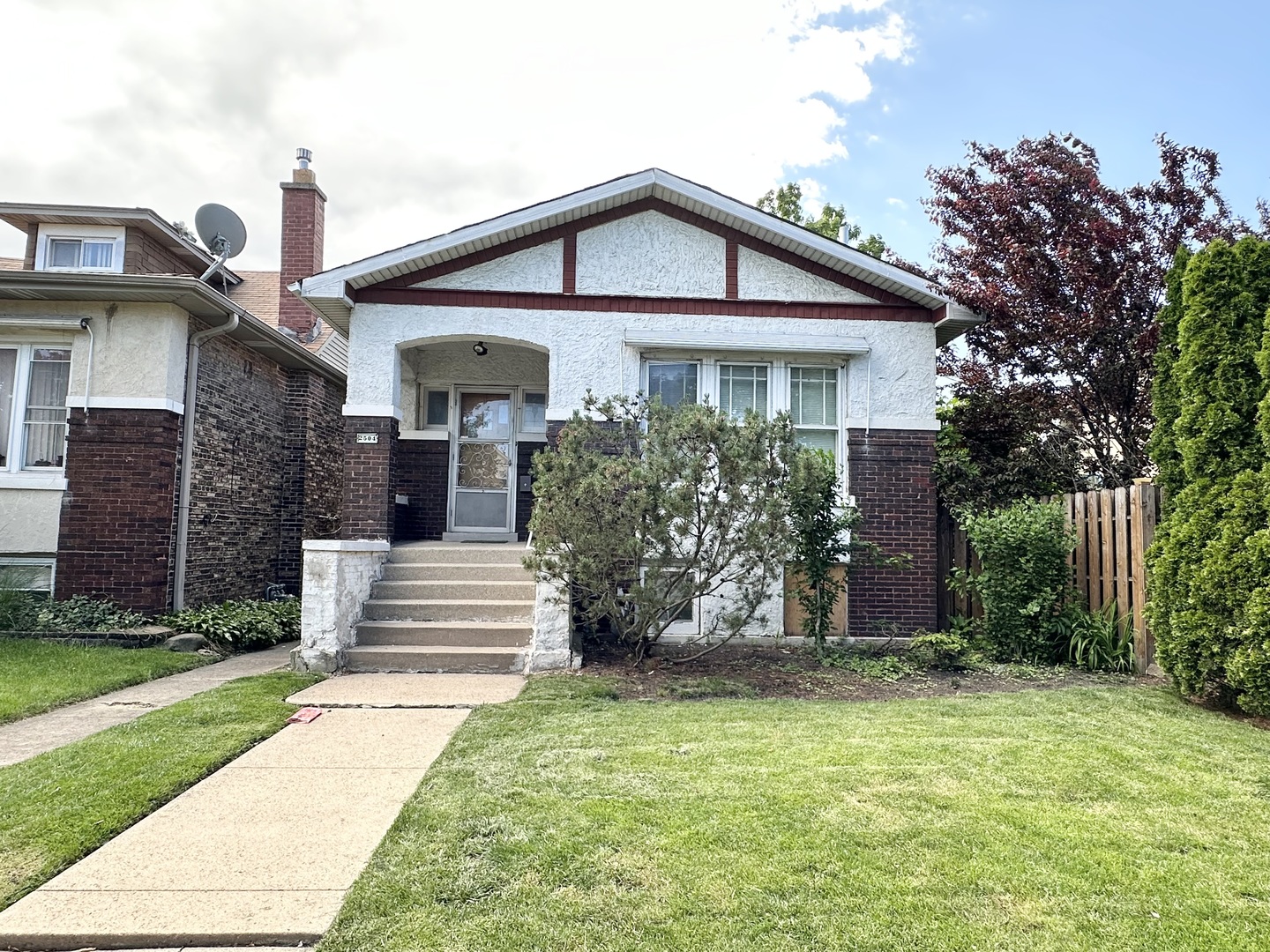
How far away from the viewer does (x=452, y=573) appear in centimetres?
879

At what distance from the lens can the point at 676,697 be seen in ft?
21.4

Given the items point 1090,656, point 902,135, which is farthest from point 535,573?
point 902,135

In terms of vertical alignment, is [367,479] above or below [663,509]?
above

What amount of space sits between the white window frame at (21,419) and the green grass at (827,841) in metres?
7.52

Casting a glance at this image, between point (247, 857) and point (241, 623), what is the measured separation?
273 inches

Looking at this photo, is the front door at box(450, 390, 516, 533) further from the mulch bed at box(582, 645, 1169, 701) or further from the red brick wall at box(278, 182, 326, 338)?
the red brick wall at box(278, 182, 326, 338)

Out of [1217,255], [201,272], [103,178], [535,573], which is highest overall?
[103,178]

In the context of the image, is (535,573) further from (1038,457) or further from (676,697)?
(1038,457)

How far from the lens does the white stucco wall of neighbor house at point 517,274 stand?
9328 millimetres

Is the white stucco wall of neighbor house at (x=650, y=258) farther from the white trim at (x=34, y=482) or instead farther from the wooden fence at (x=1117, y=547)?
the white trim at (x=34, y=482)

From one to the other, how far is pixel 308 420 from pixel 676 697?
29.5 feet

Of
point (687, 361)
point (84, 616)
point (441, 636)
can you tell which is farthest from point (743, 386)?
point (84, 616)

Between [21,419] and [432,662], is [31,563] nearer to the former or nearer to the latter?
[21,419]

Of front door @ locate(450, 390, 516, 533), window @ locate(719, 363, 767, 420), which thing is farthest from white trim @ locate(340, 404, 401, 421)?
window @ locate(719, 363, 767, 420)
